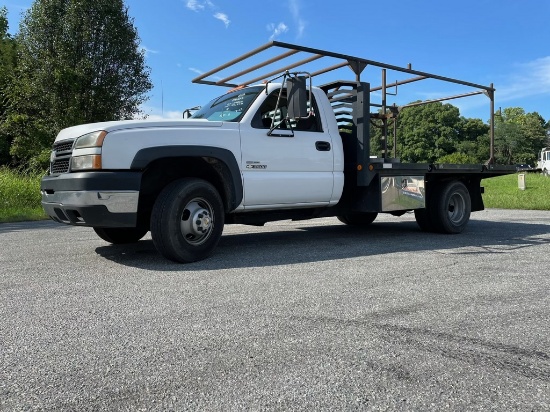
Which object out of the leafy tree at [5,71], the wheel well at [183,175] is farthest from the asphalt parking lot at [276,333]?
the leafy tree at [5,71]

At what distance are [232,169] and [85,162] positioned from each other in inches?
60.8

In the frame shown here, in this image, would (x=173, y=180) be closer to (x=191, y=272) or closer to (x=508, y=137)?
(x=191, y=272)

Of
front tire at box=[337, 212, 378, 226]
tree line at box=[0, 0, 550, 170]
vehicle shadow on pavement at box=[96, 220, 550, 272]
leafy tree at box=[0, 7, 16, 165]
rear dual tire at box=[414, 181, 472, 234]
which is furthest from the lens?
leafy tree at box=[0, 7, 16, 165]

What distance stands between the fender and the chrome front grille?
0.84 meters

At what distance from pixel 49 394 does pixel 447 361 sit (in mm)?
1881

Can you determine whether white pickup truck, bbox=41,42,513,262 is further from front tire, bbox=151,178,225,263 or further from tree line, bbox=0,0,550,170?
tree line, bbox=0,0,550,170

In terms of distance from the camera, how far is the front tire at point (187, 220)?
4625mm

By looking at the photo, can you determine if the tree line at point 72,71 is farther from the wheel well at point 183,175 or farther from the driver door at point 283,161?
the wheel well at point 183,175

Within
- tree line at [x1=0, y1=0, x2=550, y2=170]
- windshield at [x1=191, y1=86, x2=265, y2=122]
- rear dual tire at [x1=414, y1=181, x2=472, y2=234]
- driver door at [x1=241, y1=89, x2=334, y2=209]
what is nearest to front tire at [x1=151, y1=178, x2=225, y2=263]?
driver door at [x1=241, y1=89, x2=334, y2=209]

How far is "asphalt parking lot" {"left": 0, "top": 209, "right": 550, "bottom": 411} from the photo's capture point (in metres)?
1.93

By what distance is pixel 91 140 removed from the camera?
4.50m

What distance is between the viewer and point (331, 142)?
6094 mm

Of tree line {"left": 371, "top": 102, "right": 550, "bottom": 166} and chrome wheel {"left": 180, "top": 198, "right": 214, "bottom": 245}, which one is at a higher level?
tree line {"left": 371, "top": 102, "right": 550, "bottom": 166}

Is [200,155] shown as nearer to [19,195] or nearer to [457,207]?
[457,207]
